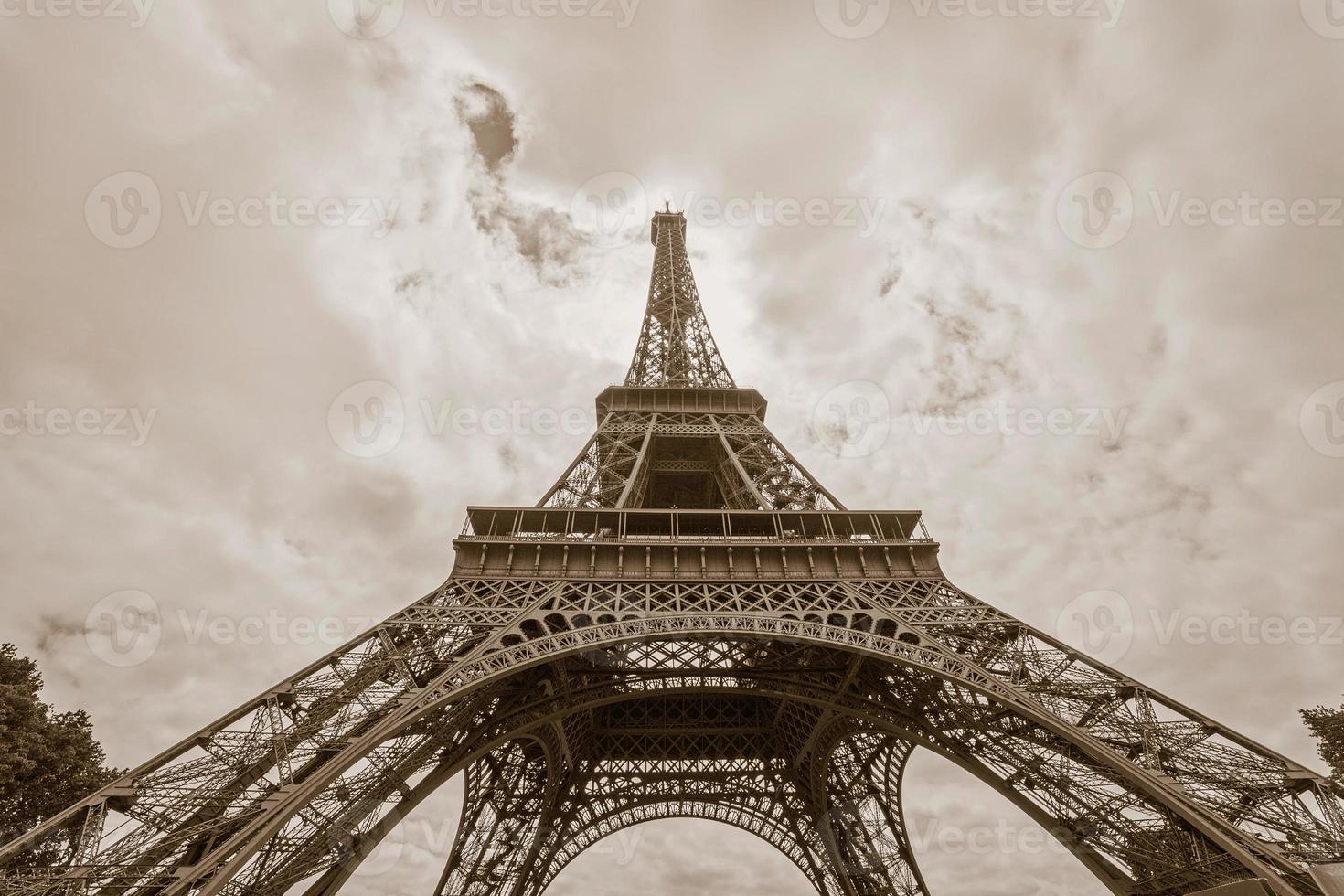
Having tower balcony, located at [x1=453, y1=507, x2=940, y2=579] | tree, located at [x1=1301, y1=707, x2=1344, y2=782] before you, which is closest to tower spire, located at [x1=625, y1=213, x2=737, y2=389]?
tower balcony, located at [x1=453, y1=507, x2=940, y2=579]

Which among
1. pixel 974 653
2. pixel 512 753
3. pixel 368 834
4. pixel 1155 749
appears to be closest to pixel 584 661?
pixel 368 834

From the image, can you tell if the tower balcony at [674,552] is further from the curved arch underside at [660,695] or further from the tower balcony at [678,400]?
the tower balcony at [678,400]

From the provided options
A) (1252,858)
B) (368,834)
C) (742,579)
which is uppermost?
(742,579)

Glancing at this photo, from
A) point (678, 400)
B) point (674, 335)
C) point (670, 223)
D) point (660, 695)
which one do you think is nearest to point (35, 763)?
point (660, 695)

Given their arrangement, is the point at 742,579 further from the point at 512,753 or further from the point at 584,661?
the point at 512,753

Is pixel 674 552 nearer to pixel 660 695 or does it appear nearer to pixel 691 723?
pixel 660 695

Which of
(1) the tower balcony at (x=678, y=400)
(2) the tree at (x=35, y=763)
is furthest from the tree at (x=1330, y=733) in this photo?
(2) the tree at (x=35, y=763)
